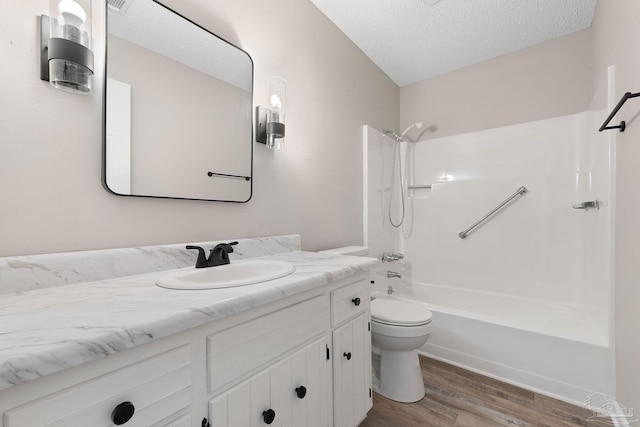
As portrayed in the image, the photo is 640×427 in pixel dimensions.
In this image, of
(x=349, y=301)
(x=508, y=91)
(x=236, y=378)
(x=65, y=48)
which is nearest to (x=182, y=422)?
(x=236, y=378)

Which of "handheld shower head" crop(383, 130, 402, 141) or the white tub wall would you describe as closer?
the white tub wall

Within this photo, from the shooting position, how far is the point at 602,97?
1.60 metres

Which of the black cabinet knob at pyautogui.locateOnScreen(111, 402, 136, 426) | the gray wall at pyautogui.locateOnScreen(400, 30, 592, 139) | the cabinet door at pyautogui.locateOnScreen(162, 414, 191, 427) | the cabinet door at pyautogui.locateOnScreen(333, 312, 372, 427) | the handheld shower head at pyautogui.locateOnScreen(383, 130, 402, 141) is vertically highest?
the gray wall at pyautogui.locateOnScreen(400, 30, 592, 139)

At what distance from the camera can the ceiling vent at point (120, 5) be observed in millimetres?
903

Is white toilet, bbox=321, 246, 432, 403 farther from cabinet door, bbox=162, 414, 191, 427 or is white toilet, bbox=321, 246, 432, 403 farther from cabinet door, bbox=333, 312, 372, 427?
cabinet door, bbox=162, 414, 191, 427

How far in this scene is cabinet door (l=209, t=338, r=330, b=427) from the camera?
69 centimetres

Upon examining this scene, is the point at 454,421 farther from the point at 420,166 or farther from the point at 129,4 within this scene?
the point at 129,4

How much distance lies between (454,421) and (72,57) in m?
2.12

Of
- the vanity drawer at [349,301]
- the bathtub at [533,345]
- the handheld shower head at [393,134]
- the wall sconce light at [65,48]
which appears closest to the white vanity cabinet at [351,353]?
the vanity drawer at [349,301]

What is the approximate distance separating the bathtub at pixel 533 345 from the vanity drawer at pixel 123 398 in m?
1.73

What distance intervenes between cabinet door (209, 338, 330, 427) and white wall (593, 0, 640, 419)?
1.28 metres

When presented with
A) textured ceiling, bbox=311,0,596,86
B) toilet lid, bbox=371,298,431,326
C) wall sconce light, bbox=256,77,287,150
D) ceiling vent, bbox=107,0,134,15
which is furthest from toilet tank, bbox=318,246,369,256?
textured ceiling, bbox=311,0,596,86

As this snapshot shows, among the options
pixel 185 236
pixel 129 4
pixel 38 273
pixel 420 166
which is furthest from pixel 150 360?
pixel 420 166

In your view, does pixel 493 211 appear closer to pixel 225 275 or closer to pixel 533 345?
pixel 533 345
